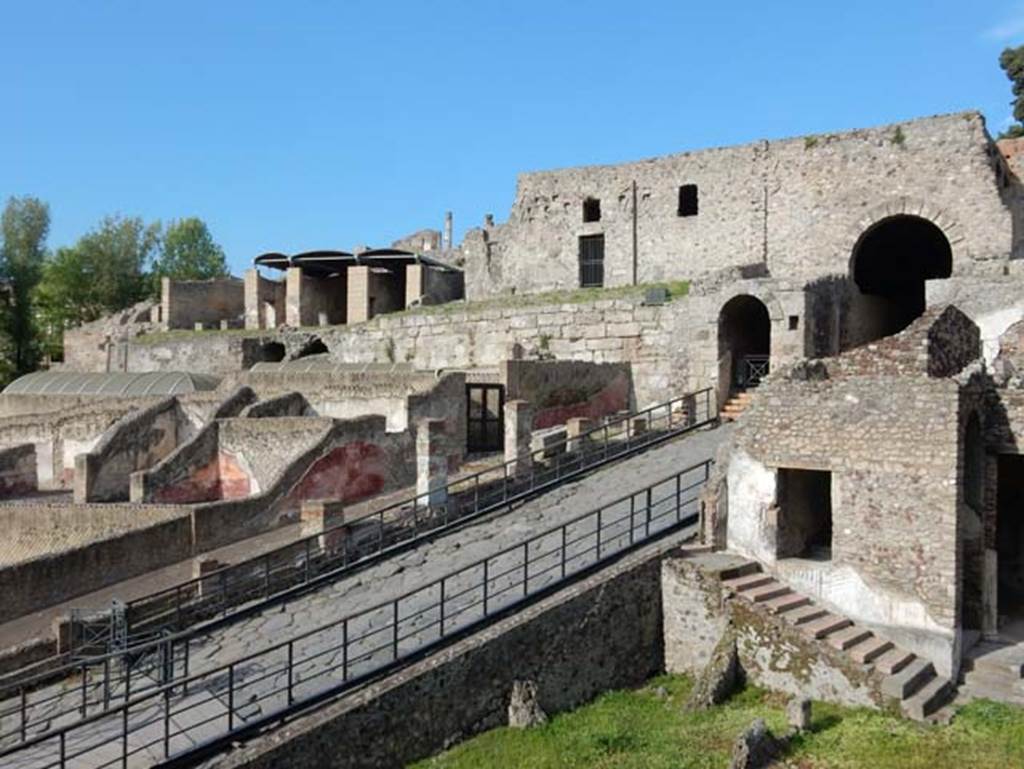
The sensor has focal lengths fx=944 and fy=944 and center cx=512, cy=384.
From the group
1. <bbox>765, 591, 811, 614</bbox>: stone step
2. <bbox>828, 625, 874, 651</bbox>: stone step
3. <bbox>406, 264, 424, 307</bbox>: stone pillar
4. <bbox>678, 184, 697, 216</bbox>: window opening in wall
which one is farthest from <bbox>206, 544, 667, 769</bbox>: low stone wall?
<bbox>406, 264, 424, 307</bbox>: stone pillar

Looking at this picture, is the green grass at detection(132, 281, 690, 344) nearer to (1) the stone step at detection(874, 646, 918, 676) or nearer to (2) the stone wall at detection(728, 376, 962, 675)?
(2) the stone wall at detection(728, 376, 962, 675)

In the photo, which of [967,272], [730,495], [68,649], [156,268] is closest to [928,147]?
[967,272]

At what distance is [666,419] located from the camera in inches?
882

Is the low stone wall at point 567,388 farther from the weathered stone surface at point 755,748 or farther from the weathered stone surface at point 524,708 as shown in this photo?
the weathered stone surface at point 755,748

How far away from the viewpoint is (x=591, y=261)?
31312mm

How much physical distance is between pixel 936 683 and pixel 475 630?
5.67 meters

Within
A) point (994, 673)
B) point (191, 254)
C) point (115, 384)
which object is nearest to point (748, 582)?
point (994, 673)

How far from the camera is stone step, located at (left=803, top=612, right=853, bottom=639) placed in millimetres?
11992

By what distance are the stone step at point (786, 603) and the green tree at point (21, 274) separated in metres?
46.7

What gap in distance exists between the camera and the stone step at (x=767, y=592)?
12547 mm

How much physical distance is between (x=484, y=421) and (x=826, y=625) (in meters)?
13.2

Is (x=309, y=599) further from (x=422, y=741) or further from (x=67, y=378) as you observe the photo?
(x=67, y=378)

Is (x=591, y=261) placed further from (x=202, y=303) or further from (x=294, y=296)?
(x=202, y=303)

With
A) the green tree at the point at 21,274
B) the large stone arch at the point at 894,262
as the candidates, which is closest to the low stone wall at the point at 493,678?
the large stone arch at the point at 894,262
